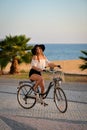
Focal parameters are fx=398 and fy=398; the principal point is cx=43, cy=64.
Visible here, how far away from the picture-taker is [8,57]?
21.3 meters

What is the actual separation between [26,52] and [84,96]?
429 inches

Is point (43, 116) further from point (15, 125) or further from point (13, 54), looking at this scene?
point (13, 54)

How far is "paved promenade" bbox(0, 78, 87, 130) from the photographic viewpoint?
7234mm

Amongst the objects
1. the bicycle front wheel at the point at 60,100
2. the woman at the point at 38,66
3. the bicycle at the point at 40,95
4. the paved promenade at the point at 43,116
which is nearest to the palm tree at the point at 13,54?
the paved promenade at the point at 43,116

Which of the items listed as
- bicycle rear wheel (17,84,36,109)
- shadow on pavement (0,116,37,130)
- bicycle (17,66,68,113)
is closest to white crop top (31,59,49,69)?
bicycle (17,66,68,113)

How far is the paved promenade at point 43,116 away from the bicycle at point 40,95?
143mm

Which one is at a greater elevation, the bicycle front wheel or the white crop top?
the white crop top

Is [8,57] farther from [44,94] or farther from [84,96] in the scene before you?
[44,94]

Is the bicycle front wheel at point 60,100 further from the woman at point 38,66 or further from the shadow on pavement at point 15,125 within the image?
the shadow on pavement at point 15,125

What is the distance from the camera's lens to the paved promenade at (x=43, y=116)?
7234 millimetres

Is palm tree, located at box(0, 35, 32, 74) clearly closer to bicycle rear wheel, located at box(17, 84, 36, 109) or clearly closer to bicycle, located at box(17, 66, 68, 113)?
bicycle, located at box(17, 66, 68, 113)

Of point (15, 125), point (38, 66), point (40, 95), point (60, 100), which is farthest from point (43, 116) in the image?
point (38, 66)

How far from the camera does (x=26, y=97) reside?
928 cm

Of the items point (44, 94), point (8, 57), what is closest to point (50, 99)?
point (44, 94)
